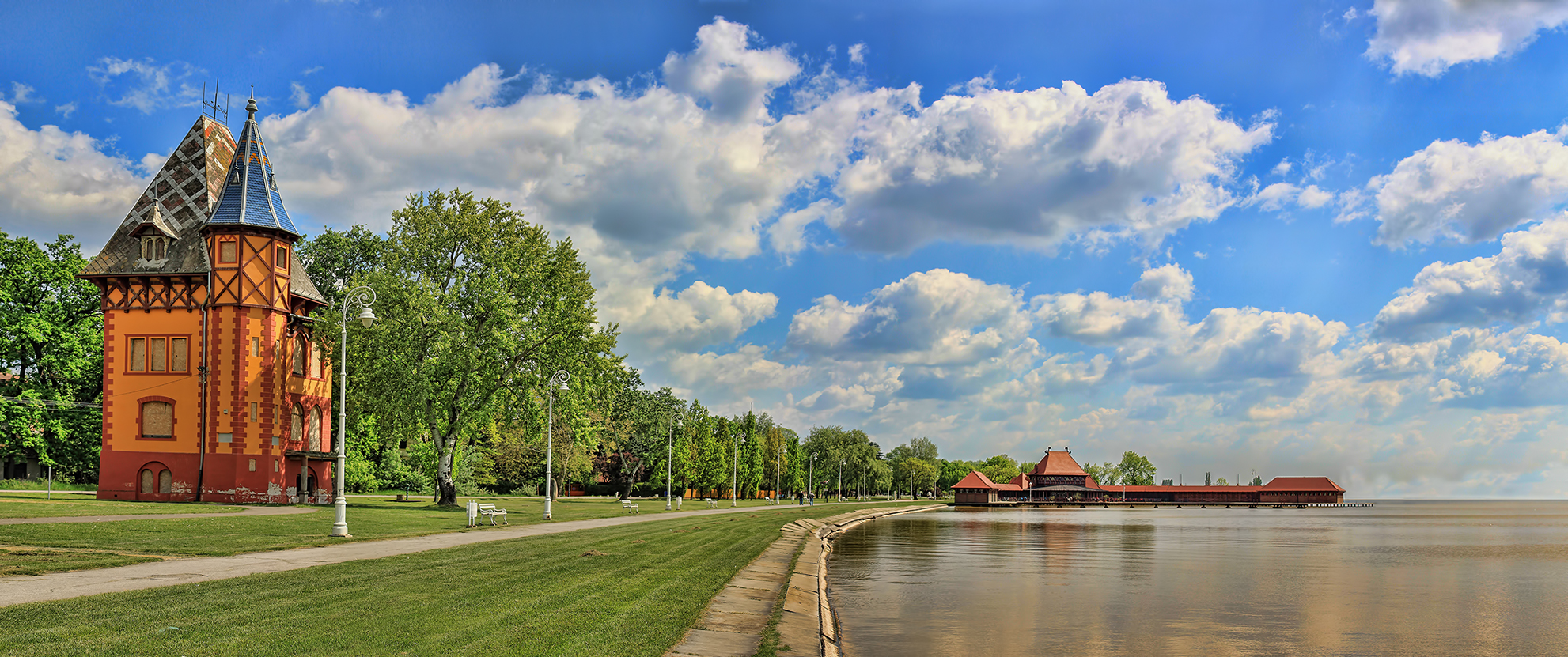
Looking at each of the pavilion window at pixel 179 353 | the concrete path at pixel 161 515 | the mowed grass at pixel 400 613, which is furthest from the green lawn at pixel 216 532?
the pavilion window at pixel 179 353

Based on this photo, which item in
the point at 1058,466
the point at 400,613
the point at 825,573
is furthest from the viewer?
the point at 1058,466

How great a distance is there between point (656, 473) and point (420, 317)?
5352 centimetres

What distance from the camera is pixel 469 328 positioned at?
48.4 m

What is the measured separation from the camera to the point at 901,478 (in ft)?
559

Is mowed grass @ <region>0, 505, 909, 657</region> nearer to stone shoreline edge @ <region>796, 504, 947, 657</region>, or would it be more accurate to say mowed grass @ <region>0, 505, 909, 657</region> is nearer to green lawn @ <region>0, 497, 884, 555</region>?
stone shoreline edge @ <region>796, 504, 947, 657</region>

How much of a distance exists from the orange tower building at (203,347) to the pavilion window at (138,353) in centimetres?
4

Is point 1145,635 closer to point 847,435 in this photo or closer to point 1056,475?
point 847,435

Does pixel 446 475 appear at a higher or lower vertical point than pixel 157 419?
lower

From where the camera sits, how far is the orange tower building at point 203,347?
4612cm

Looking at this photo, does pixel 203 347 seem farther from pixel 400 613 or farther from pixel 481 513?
pixel 400 613

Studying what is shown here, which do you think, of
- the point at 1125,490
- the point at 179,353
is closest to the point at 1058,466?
the point at 1125,490

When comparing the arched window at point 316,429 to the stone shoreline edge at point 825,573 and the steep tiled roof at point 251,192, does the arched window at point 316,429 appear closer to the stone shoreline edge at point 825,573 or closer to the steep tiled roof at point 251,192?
the steep tiled roof at point 251,192

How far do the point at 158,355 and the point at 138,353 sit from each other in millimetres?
1220

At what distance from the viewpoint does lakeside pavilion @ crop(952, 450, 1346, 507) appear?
165750 mm
